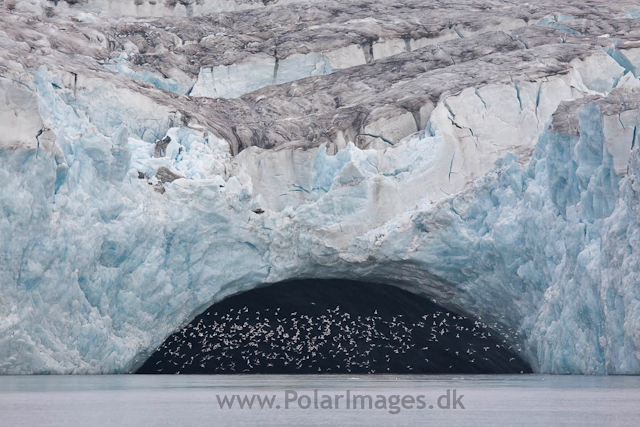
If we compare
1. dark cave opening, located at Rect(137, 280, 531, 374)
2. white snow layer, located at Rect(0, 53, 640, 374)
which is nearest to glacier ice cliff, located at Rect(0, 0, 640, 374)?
white snow layer, located at Rect(0, 53, 640, 374)

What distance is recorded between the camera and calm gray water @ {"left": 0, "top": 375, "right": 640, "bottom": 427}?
41.0ft

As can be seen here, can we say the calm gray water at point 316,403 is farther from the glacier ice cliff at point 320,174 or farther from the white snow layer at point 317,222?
the glacier ice cliff at point 320,174

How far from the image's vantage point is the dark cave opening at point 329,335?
26.8 m

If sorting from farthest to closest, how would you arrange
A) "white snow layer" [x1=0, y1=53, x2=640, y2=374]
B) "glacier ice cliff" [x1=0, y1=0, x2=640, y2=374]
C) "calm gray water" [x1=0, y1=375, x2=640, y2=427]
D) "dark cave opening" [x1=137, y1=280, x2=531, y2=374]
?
"dark cave opening" [x1=137, y1=280, x2=531, y2=374], "glacier ice cliff" [x1=0, y1=0, x2=640, y2=374], "white snow layer" [x1=0, y1=53, x2=640, y2=374], "calm gray water" [x1=0, y1=375, x2=640, y2=427]

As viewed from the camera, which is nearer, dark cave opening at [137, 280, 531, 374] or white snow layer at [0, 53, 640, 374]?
white snow layer at [0, 53, 640, 374]

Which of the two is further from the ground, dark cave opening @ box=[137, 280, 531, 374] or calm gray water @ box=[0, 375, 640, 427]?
calm gray water @ box=[0, 375, 640, 427]

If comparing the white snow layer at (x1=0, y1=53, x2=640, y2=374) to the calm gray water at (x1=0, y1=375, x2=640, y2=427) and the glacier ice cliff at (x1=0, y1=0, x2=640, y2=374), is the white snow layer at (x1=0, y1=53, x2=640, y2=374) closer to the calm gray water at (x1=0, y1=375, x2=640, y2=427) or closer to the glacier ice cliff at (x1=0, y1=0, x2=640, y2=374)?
the glacier ice cliff at (x1=0, y1=0, x2=640, y2=374)

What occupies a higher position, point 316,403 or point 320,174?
point 320,174

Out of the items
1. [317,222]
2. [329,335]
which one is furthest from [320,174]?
[329,335]

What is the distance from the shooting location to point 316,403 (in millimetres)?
15594

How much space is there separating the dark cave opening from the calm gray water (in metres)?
5.60

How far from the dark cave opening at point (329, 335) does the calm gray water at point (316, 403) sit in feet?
18.4

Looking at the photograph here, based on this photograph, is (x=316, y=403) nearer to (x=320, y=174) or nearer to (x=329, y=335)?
(x=320, y=174)

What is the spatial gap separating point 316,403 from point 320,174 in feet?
33.4
